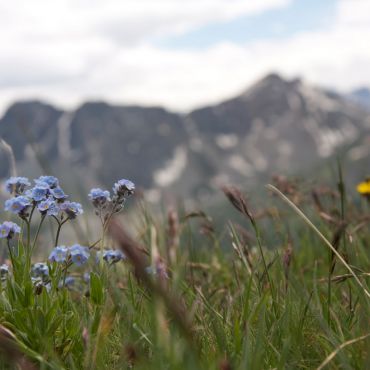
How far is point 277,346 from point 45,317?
1.15 m

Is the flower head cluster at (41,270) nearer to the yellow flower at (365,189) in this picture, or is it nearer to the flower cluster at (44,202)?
the flower cluster at (44,202)

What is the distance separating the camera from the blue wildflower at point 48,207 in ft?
9.91

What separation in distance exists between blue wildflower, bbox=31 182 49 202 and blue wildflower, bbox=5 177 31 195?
1.11 ft

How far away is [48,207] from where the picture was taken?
3053 millimetres

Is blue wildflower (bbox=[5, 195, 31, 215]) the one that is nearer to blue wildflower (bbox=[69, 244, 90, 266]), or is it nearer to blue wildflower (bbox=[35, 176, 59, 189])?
blue wildflower (bbox=[35, 176, 59, 189])

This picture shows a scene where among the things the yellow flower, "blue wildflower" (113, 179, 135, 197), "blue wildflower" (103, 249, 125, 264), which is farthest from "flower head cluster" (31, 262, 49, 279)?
the yellow flower

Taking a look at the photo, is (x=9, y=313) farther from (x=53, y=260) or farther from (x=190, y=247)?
(x=190, y=247)

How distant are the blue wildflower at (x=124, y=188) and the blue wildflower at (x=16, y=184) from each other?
59 centimetres

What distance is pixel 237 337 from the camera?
8.24ft

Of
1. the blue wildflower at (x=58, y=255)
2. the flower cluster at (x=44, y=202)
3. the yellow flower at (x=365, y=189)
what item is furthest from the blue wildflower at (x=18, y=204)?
the yellow flower at (x=365, y=189)

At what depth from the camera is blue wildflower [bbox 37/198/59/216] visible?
9.91ft

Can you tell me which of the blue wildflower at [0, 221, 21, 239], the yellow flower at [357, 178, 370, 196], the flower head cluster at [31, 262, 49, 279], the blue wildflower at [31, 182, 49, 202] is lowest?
the yellow flower at [357, 178, 370, 196]

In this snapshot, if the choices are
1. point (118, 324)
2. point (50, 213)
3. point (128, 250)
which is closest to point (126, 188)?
point (50, 213)

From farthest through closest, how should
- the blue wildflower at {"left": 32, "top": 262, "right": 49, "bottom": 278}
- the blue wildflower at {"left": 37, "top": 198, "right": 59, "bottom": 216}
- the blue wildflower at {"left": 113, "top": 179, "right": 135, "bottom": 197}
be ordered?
the blue wildflower at {"left": 32, "top": 262, "right": 49, "bottom": 278} → the blue wildflower at {"left": 113, "top": 179, "right": 135, "bottom": 197} → the blue wildflower at {"left": 37, "top": 198, "right": 59, "bottom": 216}
